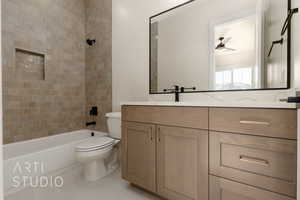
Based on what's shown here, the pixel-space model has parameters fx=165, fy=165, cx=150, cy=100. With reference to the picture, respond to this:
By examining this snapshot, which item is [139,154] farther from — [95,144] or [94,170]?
[94,170]

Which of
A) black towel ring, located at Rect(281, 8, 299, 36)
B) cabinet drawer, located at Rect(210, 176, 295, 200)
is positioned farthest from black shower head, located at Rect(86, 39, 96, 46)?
cabinet drawer, located at Rect(210, 176, 295, 200)

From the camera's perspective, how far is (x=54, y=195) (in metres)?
1.56

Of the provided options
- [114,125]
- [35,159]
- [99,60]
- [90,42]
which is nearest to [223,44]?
[114,125]

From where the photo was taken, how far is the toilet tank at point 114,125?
85.9 inches

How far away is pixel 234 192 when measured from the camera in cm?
104

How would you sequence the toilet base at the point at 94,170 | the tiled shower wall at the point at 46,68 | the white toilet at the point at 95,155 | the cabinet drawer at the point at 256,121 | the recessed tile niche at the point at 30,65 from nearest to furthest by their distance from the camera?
the cabinet drawer at the point at 256,121 < the white toilet at the point at 95,155 < the toilet base at the point at 94,170 < the tiled shower wall at the point at 46,68 < the recessed tile niche at the point at 30,65

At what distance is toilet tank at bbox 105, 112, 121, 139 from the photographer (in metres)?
2.18

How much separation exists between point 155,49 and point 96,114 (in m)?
1.45

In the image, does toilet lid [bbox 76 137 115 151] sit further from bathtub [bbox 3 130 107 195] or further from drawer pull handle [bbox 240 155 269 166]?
drawer pull handle [bbox 240 155 269 166]

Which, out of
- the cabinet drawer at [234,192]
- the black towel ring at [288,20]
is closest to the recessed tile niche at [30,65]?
the cabinet drawer at [234,192]

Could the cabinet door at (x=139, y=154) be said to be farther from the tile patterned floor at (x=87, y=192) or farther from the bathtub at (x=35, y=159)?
the bathtub at (x=35, y=159)

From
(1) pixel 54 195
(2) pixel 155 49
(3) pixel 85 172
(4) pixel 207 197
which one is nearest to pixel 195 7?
(2) pixel 155 49

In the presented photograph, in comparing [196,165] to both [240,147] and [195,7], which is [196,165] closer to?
[240,147]

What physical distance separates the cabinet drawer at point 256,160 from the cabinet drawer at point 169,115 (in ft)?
0.46
